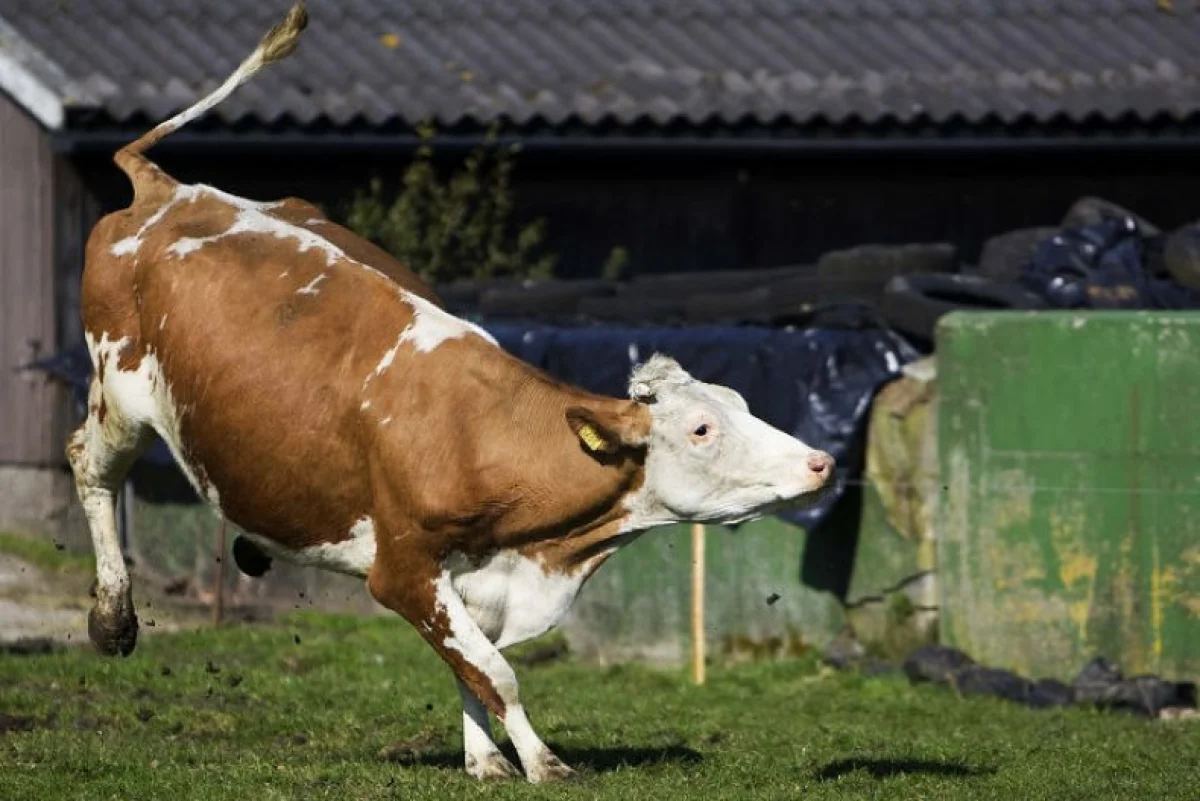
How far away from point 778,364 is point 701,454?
17.1 feet

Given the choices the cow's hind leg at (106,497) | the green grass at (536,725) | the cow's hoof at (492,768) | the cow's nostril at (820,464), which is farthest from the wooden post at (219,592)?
the cow's nostril at (820,464)

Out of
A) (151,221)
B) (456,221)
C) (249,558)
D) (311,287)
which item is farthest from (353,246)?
(456,221)

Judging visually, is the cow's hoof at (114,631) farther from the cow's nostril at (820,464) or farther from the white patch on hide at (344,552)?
the cow's nostril at (820,464)

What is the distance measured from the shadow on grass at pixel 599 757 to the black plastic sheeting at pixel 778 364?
323 centimetres

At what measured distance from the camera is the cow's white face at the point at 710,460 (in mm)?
9039

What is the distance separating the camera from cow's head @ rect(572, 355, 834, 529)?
29.8 ft

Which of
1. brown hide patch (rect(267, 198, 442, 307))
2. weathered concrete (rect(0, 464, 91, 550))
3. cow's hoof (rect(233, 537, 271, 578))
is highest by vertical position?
brown hide patch (rect(267, 198, 442, 307))

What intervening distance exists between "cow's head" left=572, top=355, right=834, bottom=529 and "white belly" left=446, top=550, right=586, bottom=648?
402mm

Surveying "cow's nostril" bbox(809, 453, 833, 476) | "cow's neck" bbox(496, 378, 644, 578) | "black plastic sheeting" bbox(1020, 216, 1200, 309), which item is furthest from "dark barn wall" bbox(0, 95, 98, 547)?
"cow's nostril" bbox(809, 453, 833, 476)

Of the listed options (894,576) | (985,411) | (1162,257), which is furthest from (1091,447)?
(1162,257)

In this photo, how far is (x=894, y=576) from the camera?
45.8ft

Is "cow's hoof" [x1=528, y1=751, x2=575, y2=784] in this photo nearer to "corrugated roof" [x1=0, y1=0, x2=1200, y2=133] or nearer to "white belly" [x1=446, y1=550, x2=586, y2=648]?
"white belly" [x1=446, y1=550, x2=586, y2=648]

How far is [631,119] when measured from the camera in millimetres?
17312

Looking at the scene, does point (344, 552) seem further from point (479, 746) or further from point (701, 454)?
point (701, 454)
